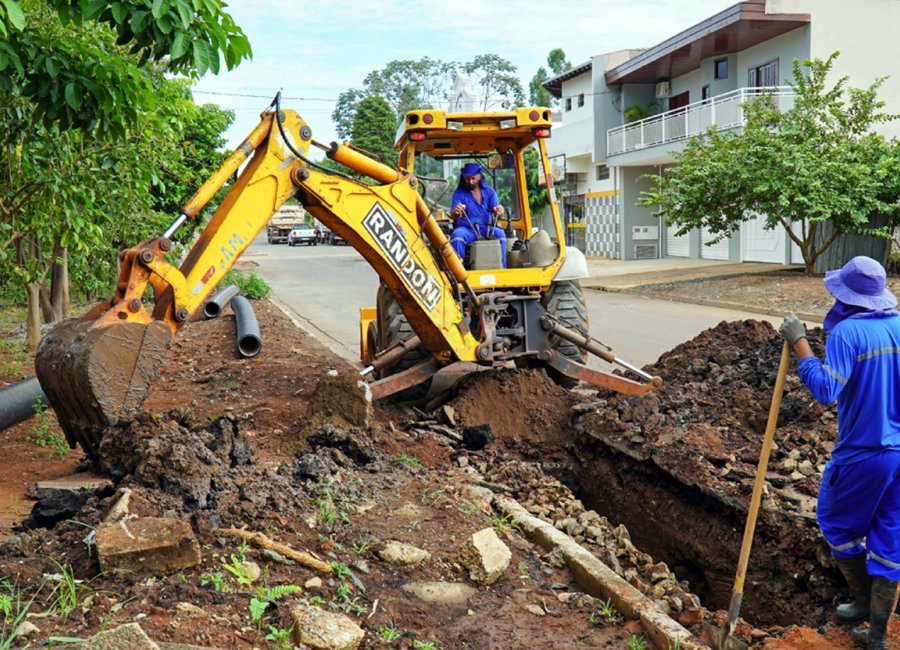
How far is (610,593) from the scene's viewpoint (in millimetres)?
4699

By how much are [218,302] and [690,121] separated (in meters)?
18.6

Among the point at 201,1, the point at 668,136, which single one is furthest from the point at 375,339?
the point at 668,136

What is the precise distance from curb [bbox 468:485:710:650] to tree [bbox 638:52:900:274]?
14.6 m

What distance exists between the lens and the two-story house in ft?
83.8

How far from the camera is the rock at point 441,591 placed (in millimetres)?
4617

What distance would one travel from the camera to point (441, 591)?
15.4 feet

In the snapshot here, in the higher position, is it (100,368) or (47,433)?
(100,368)

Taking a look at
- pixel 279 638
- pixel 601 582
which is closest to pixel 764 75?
pixel 601 582

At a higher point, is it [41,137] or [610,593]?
[41,137]

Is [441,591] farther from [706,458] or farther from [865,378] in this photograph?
[706,458]

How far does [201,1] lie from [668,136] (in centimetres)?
2671

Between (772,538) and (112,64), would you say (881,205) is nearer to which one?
(772,538)

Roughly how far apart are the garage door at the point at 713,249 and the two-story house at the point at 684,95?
0.04 m

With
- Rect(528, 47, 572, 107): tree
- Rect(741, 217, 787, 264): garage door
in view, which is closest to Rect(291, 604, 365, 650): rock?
Rect(741, 217, 787, 264): garage door
